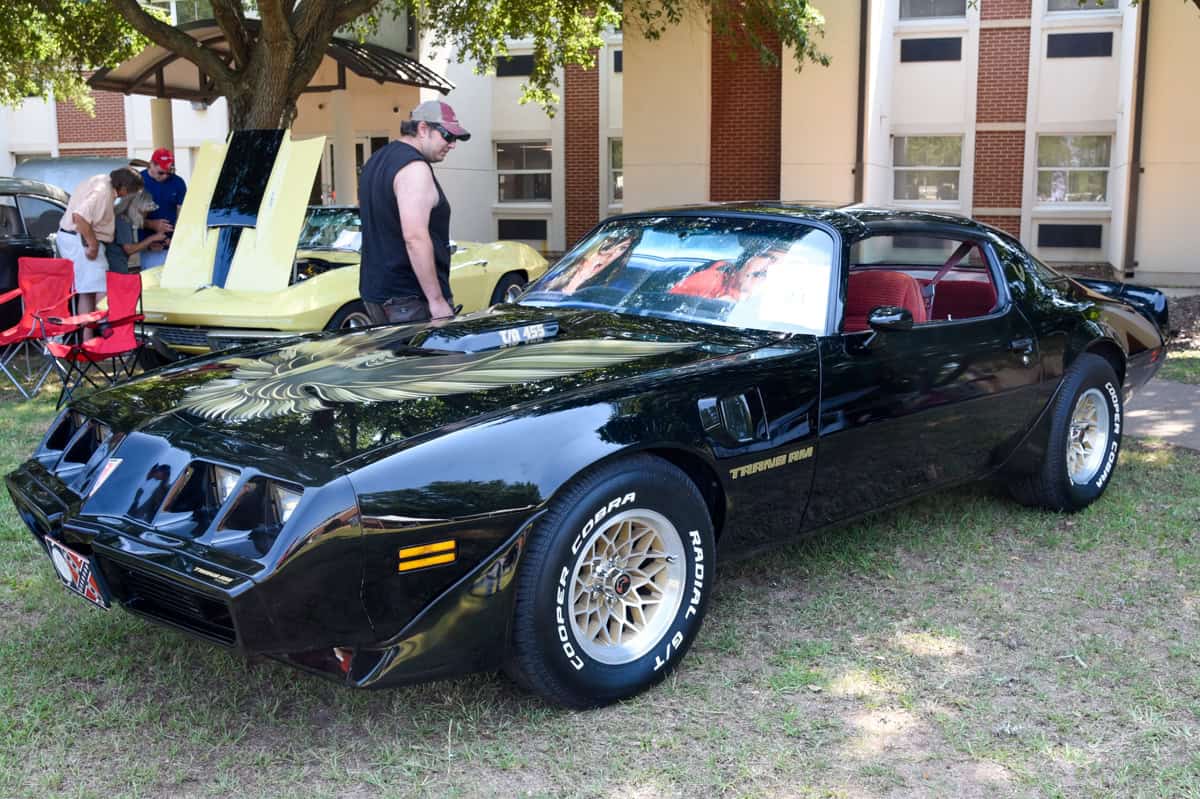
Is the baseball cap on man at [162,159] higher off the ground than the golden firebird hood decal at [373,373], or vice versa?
the baseball cap on man at [162,159]

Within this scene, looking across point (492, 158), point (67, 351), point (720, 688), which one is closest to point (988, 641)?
point (720, 688)

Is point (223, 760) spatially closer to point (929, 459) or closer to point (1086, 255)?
point (929, 459)

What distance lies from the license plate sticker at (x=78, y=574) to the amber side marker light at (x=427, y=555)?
891 millimetres

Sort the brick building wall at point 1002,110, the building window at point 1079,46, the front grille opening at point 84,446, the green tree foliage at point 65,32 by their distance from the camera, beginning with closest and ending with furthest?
the front grille opening at point 84,446 < the green tree foliage at point 65,32 < the building window at point 1079,46 < the brick building wall at point 1002,110

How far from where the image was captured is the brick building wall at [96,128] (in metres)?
27.6

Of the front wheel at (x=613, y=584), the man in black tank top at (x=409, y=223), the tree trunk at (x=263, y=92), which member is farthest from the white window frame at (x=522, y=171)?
the front wheel at (x=613, y=584)

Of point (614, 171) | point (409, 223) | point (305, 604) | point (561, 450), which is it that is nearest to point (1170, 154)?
point (614, 171)

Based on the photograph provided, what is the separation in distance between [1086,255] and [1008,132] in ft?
9.31

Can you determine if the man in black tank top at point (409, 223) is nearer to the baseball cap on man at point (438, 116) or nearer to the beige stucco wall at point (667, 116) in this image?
the baseball cap on man at point (438, 116)

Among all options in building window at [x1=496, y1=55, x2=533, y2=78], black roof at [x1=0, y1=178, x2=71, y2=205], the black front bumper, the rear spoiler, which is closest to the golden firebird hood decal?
the black front bumper

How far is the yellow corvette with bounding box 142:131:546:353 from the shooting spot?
8.30 m

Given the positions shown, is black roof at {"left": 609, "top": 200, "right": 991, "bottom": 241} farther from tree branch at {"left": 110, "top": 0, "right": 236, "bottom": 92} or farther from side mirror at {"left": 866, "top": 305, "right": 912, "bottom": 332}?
tree branch at {"left": 110, "top": 0, "right": 236, "bottom": 92}

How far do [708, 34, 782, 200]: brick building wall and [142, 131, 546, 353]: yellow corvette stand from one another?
11.4 m

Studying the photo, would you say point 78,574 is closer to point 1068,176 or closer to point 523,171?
point 1068,176
